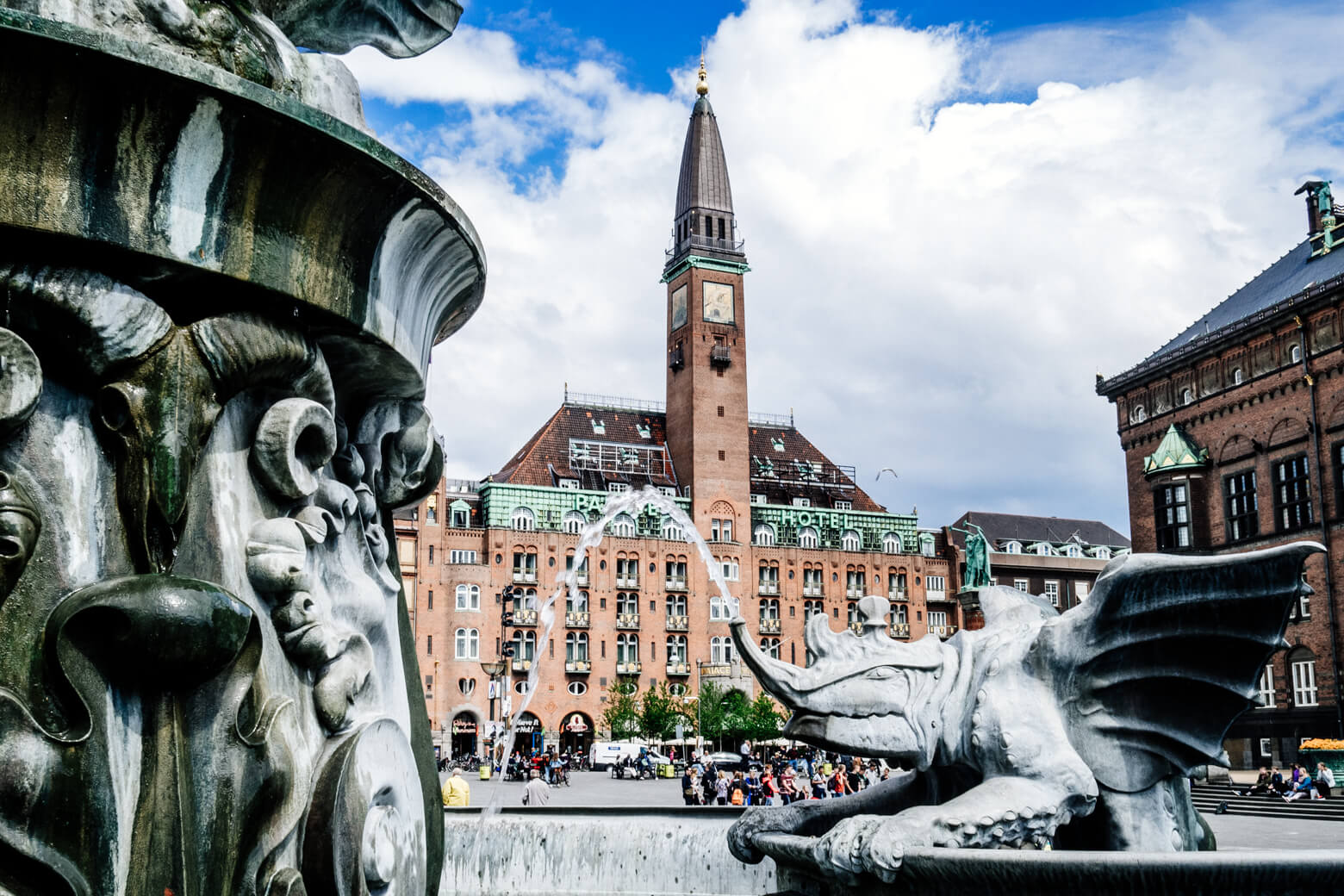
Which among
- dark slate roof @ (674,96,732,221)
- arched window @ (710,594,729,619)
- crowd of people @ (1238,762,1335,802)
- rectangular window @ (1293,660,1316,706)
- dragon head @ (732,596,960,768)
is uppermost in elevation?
dark slate roof @ (674,96,732,221)

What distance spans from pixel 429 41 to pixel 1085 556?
80.9 metres

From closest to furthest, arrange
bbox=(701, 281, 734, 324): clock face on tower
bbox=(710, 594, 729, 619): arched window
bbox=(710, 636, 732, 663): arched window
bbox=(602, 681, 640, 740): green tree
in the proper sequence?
bbox=(602, 681, 640, 740): green tree < bbox=(710, 636, 732, 663): arched window < bbox=(710, 594, 729, 619): arched window < bbox=(701, 281, 734, 324): clock face on tower

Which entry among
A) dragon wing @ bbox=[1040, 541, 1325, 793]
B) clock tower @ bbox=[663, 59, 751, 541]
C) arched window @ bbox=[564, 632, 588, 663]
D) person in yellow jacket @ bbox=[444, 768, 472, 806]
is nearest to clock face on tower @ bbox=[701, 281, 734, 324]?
clock tower @ bbox=[663, 59, 751, 541]

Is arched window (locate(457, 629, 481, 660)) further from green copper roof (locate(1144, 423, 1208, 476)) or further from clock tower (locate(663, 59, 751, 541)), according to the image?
green copper roof (locate(1144, 423, 1208, 476))

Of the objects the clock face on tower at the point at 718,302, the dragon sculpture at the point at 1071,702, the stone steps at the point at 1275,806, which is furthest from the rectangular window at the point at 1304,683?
the clock face on tower at the point at 718,302

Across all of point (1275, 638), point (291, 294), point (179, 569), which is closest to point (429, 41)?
point (291, 294)

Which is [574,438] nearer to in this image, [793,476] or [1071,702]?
[793,476]

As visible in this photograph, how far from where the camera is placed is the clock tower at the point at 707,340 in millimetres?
69375

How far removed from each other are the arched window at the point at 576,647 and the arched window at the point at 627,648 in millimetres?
1690

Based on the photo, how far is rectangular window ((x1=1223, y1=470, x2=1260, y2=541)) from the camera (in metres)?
40.3

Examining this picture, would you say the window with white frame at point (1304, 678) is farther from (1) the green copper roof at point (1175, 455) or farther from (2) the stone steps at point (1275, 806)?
(2) the stone steps at point (1275, 806)

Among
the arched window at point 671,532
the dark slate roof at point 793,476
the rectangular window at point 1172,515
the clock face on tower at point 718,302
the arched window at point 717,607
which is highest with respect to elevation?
the clock face on tower at point 718,302

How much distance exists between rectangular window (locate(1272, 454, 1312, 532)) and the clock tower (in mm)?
33281

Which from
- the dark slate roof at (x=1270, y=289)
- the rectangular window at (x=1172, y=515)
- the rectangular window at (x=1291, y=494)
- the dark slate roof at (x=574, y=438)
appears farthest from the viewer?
the dark slate roof at (x=574, y=438)
